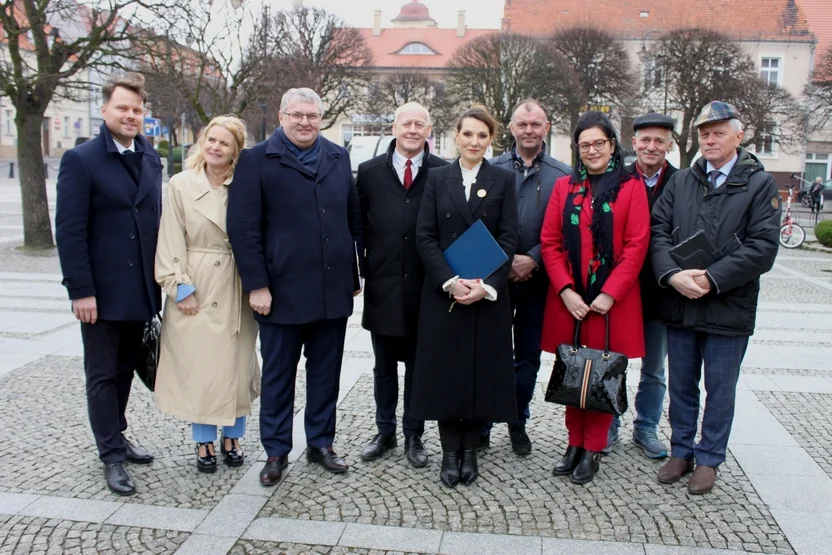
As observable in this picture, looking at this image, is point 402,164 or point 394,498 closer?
point 394,498

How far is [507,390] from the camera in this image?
163 inches

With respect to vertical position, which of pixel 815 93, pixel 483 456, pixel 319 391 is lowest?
pixel 483 456

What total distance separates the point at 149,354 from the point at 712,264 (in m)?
3.15

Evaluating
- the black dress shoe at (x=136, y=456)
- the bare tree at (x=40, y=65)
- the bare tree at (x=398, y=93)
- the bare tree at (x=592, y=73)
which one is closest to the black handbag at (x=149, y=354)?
the black dress shoe at (x=136, y=456)

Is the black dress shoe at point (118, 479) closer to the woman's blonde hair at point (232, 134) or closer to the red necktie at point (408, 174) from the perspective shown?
the woman's blonde hair at point (232, 134)

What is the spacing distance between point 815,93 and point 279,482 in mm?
23865

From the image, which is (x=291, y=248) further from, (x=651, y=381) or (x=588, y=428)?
(x=651, y=381)

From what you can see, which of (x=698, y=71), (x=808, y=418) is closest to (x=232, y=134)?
(x=808, y=418)

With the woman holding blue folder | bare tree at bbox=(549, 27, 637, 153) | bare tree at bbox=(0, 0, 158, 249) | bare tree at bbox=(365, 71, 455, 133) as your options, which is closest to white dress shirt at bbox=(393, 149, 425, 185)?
the woman holding blue folder

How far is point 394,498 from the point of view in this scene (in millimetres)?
3996

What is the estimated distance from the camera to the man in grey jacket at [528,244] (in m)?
4.50

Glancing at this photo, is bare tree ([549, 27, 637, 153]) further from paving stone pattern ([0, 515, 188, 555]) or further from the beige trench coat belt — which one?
paving stone pattern ([0, 515, 188, 555])

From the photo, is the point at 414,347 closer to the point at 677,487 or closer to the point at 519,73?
the point at 677,487

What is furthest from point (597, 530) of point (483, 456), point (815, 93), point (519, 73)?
point (519, 73)
